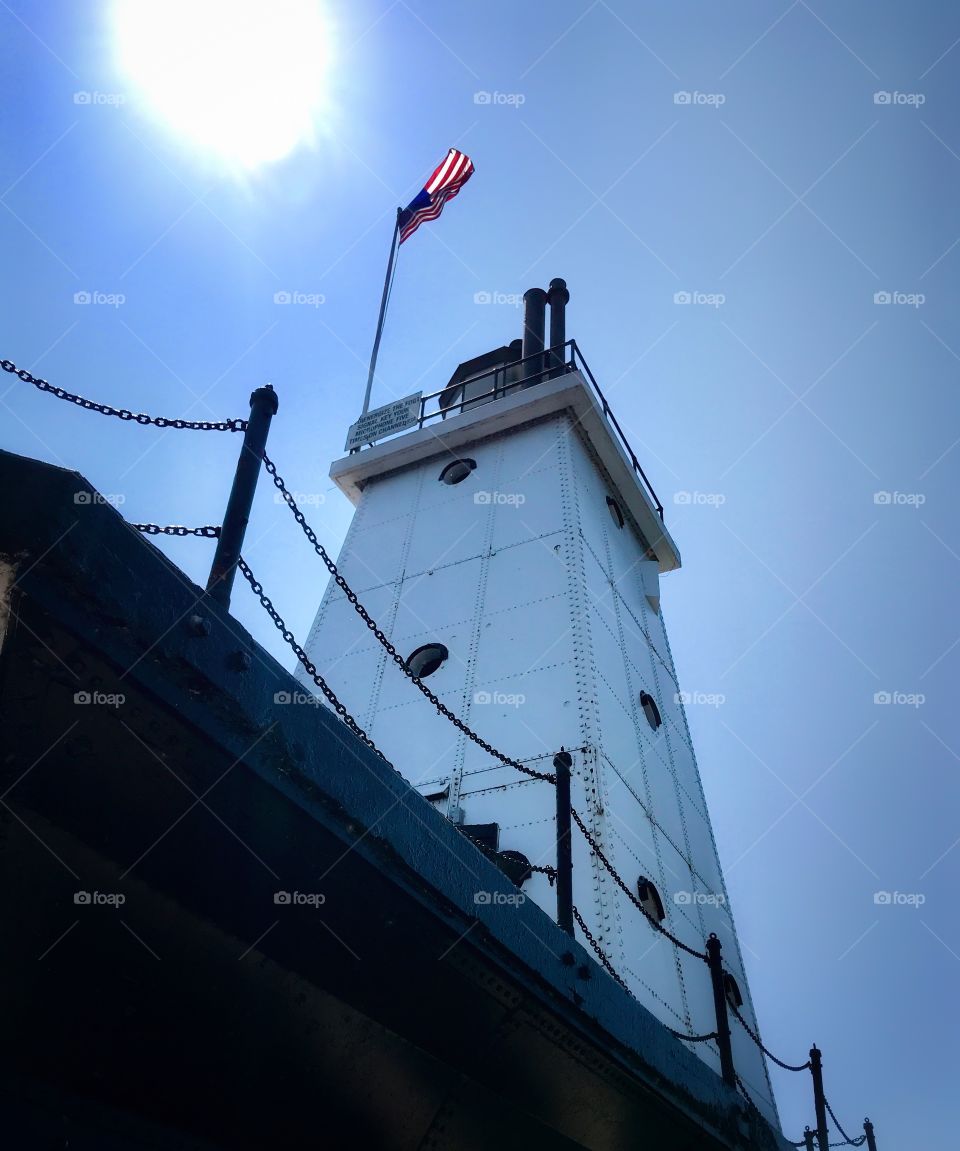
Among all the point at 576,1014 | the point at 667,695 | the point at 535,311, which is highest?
the point at 535,311

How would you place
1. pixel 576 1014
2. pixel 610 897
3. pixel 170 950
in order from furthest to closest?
pixel 610 897
pixel 576 1014
pixel 170 950

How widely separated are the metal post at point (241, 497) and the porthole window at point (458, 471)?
8267 mm

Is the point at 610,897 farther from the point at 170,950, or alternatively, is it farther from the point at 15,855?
the point at 15,855

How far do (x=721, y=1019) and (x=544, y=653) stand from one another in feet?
12.8

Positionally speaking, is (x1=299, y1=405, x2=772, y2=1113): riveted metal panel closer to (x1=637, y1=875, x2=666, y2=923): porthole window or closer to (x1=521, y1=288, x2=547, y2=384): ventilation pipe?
(x1=637, y1=875, x2=666, y2=923): porthole window

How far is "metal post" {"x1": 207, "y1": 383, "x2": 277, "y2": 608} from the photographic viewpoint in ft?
10.8

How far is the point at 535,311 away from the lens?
17281 mm

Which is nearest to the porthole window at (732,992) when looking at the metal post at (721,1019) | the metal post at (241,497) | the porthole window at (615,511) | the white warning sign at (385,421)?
the metal post at (721,1019)

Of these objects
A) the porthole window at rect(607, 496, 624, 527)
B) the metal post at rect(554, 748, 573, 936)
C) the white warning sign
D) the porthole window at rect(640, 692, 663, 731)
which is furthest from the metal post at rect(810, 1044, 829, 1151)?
the white warning sign

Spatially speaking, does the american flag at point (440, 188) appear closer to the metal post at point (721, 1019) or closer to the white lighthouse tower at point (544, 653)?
the white lighthouse tower at point (544, 653)

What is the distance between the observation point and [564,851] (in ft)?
16.8

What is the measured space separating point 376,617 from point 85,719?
814 centimetres

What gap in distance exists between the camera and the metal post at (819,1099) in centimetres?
812

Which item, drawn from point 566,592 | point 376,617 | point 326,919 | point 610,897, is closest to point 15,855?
point 326,919
